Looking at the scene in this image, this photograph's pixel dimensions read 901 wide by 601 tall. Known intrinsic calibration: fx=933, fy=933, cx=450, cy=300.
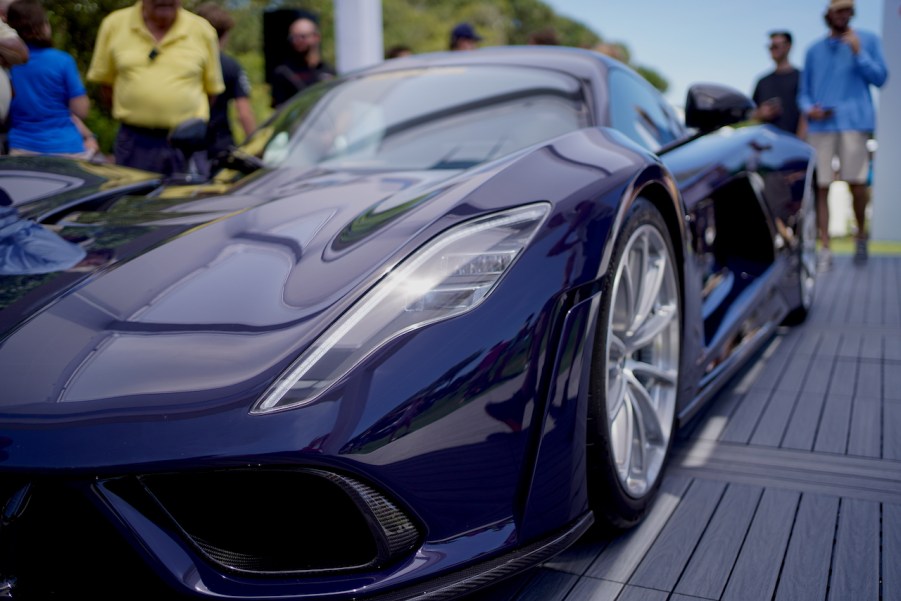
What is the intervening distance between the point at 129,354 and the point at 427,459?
516 millimetres

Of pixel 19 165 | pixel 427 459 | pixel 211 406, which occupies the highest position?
pixel 19 165

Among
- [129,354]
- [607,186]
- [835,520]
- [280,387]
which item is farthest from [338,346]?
[835,520]

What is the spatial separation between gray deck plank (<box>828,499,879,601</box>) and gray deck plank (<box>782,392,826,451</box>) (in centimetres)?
48

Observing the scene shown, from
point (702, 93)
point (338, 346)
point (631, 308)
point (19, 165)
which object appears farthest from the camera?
point (702, 93)

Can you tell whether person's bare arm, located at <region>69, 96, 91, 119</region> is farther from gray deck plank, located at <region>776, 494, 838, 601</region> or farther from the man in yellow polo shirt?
gray deck plank, located at <region>776, 494, 838, 601</region>

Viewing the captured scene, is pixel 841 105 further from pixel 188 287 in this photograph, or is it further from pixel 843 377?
pixel 188 287

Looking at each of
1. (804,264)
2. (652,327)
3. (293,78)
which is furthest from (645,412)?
(293,78)

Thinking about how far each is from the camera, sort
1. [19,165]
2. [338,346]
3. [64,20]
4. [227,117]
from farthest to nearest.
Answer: [64,20], [227,117], [19,165], [338,346]

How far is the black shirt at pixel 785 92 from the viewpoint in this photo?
24.2ft

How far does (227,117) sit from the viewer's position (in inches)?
222

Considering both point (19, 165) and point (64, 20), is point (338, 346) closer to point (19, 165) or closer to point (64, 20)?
point (19, 165)

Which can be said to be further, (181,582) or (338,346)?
(338,346)

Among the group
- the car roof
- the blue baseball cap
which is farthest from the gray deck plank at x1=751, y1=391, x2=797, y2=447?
the blue baseball cap

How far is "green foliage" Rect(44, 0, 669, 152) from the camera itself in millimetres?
11219
